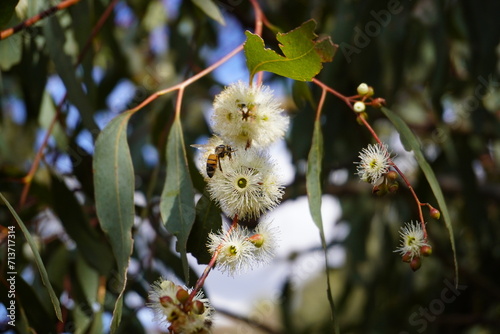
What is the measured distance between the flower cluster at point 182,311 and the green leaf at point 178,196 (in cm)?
11

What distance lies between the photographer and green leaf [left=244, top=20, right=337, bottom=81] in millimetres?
1021

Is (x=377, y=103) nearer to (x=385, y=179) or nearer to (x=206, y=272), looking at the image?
(x=385, y=179)

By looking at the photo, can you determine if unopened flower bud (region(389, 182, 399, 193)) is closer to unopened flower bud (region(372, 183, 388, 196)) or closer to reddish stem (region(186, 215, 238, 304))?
unopened flower bud (region(372, 183, 388, 196))

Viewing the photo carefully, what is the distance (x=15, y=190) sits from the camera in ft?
6.20

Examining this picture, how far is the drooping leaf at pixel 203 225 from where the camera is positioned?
110 cm

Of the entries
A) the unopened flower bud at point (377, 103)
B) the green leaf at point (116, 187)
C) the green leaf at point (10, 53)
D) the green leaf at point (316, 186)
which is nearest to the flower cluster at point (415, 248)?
the green leaf at point (316, 186)

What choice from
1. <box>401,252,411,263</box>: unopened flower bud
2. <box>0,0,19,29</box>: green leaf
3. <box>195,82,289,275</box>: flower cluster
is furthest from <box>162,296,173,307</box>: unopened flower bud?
<box>0,0,19,29</box>: green leaf

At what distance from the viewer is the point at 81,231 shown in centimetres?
155

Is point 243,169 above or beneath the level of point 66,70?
beneath

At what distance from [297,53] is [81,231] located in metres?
0.77

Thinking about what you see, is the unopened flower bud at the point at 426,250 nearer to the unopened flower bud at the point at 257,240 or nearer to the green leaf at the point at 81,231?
the unopened flower bud at the point at 257,240

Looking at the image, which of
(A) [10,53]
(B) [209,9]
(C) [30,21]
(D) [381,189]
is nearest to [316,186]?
(D) [381,189]

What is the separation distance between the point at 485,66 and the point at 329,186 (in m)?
0.94

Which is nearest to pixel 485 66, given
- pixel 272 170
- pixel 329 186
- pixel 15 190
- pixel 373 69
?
pixel 373 69
